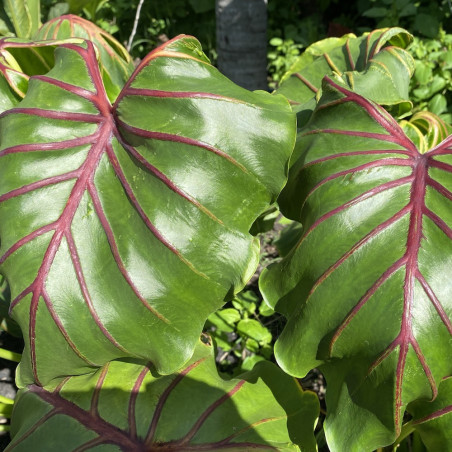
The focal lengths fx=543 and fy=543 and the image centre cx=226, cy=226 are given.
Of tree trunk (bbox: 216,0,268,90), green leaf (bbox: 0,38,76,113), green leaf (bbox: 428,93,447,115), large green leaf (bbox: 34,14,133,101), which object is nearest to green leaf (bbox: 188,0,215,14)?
tree trunk (bbox: 216,0,268,90)

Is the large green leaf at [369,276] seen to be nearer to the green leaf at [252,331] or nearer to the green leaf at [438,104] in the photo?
the green leaf at [252,331]

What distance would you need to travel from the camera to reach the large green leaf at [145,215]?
3.27 ft

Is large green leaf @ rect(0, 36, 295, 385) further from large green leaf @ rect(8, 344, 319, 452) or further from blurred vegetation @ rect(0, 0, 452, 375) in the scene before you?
blurred vegetation @ rect(0, 0, 452, 375)

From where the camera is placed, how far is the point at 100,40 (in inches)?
56.8

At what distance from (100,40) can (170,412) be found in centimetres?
96

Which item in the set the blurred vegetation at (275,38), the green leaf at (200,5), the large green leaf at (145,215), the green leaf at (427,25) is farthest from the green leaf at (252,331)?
the green leaf at (200,5)

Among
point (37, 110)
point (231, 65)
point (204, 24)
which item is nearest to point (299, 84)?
point (37, 110)

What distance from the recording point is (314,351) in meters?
1.03

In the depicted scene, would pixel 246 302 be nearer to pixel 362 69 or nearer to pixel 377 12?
pixel 362 69

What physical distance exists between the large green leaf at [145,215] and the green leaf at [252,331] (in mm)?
658

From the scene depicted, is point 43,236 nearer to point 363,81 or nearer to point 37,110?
point 37,110

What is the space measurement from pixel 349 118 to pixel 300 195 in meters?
0.19

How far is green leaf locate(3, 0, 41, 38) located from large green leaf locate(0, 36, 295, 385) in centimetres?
101

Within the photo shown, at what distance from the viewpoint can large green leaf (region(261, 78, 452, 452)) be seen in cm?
93
